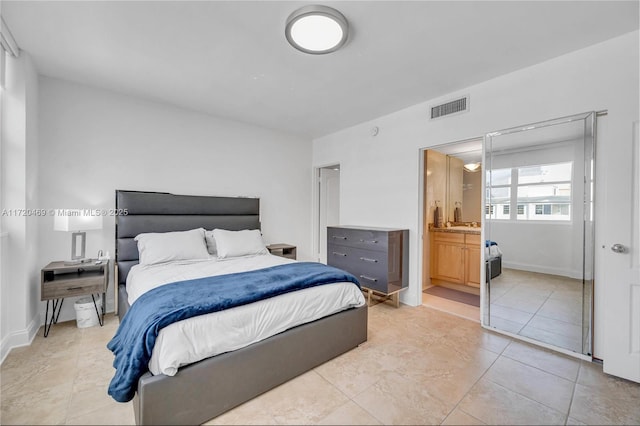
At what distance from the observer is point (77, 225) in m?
2.78

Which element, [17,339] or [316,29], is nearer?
[316,29]

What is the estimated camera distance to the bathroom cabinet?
13.0 feet

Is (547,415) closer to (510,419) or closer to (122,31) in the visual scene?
(510,419)

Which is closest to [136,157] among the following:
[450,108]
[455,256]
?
[450,108]

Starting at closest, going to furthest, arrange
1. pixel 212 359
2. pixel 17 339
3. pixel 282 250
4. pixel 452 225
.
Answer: pixel 212 359 < pixel 17 339 < pixel 282 250 < pixel 452 225

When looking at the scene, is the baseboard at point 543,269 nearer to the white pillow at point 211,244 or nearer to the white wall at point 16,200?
the white pillow at point 211,244

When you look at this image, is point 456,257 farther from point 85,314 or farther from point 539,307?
point 85,314

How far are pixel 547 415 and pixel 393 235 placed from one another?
6.91 ft

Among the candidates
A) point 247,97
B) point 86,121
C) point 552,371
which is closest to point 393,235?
point 552,371

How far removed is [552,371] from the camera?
86.0 inches

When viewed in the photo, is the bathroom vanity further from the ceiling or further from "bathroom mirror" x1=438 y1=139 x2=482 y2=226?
the ceiling

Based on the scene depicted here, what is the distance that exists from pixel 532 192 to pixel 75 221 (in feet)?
15.3

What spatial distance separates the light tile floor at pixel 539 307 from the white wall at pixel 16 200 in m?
4.63

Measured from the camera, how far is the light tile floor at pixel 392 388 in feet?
5.52
